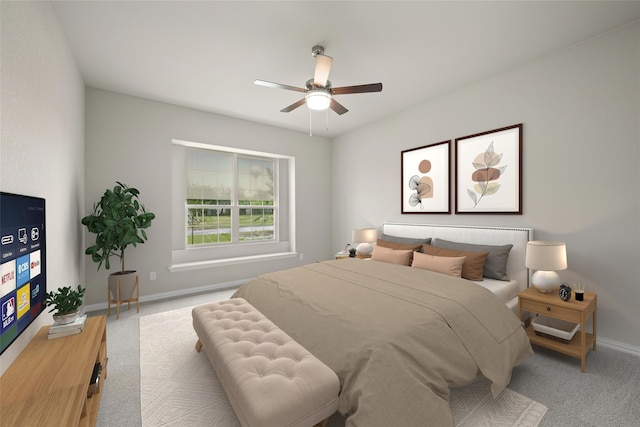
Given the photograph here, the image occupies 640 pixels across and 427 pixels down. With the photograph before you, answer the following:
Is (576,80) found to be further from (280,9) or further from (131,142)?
(131,142)

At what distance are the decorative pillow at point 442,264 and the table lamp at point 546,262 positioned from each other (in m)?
0.61

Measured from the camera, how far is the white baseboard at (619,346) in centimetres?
232

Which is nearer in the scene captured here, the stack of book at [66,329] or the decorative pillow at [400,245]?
the stack of book at [66,329]

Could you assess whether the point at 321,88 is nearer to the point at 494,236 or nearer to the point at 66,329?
the point at 494,236

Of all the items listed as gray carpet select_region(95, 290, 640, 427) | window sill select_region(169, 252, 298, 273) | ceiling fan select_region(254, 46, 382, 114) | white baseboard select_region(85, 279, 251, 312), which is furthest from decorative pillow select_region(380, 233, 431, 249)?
white baseboard select_region(85, 279, 251, 312)

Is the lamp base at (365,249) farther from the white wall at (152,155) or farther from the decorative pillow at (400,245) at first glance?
the white wall at (152,155)

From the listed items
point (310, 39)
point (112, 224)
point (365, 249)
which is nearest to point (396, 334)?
point (310, 39)

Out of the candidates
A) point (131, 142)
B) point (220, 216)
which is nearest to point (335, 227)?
point (220, 216)

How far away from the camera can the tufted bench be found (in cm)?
121

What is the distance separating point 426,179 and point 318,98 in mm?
2138

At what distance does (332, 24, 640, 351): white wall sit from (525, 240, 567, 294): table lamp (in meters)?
0.45

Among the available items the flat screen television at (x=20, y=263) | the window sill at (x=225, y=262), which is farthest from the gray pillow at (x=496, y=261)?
the flat screen television at (x=20, y=263)

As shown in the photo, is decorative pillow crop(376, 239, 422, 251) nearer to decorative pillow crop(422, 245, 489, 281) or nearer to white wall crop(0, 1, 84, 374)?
decorative pillow crop(422, 245, 489, 281)

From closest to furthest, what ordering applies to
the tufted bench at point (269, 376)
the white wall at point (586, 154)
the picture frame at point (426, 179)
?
the tufted bench at point (269, 376) < the white wall at point (586, 154) < the picture frame at point (426, 179)
